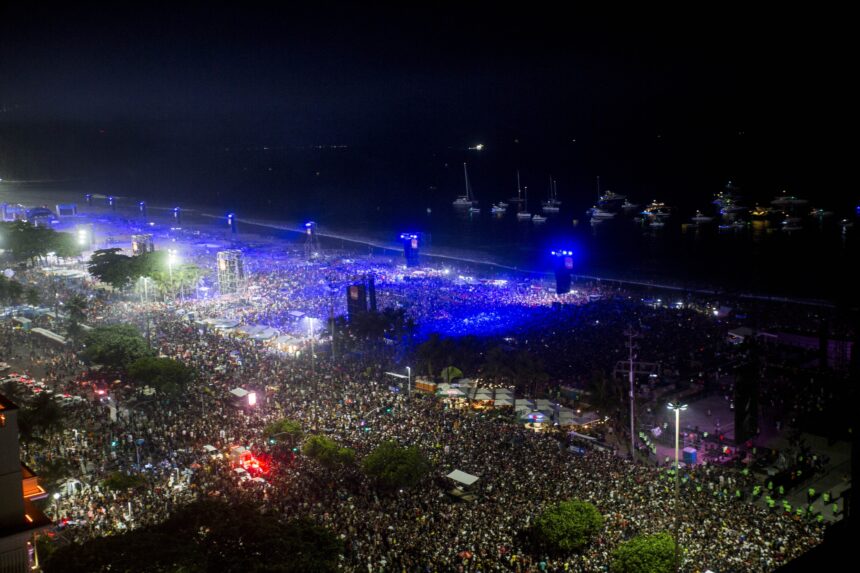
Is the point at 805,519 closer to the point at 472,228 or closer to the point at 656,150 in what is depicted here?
the point at 472,228

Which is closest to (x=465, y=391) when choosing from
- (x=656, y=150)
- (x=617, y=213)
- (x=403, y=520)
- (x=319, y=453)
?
(x=319, y=453)

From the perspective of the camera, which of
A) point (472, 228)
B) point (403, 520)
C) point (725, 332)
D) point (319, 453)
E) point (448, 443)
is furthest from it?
point (472, 228)

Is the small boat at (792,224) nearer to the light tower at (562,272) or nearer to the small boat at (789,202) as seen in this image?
the small boat at (789,202)

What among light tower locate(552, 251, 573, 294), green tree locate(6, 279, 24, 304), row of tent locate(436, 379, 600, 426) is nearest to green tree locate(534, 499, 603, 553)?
row of tent locate(436, 379, 600, 426)

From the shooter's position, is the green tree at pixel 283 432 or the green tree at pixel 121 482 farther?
the green tree at pixel 283 432

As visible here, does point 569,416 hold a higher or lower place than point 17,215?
lower

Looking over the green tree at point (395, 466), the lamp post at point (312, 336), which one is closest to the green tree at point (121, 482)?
the green tree at point (395, 466)

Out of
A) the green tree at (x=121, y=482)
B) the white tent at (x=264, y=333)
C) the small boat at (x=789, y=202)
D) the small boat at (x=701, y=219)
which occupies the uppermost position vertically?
the small boat at (x=789, y=202)
